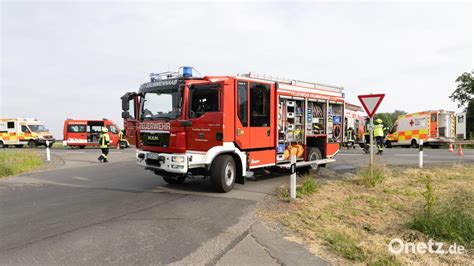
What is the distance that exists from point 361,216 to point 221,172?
317 cm

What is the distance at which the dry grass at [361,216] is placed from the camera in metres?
3.83

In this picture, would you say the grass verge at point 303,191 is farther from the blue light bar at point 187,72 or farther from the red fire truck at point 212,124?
the blue light bar at point 187,72

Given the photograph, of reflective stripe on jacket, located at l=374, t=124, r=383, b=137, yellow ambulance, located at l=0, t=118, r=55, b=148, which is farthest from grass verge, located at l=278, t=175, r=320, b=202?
yellow ambulance, located at l=0, t=118, r=55, b=148

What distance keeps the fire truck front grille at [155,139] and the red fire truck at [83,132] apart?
21.4 meters

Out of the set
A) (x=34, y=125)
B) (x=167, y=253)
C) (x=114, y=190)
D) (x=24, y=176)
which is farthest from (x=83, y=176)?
(x=34, y=125)

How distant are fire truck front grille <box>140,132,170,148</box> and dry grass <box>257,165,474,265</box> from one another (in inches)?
107

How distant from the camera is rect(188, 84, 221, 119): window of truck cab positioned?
24.0 feet

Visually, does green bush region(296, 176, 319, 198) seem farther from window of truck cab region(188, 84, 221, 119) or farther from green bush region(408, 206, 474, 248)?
window of truck cab region(188, 84, 221, 119)

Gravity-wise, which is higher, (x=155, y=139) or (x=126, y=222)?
(x=155, y=139)

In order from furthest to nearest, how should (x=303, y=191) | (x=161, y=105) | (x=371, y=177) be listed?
1. (x=371, y=177)
2. (x=161, y=105)
3. (x=303, y=191)

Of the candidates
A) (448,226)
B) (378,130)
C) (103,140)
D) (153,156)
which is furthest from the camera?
(378,130)

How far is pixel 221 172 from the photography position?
7316 mm

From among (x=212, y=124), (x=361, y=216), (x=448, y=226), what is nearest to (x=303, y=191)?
(x=361, y=216)

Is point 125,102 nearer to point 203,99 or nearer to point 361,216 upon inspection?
point 203,99
